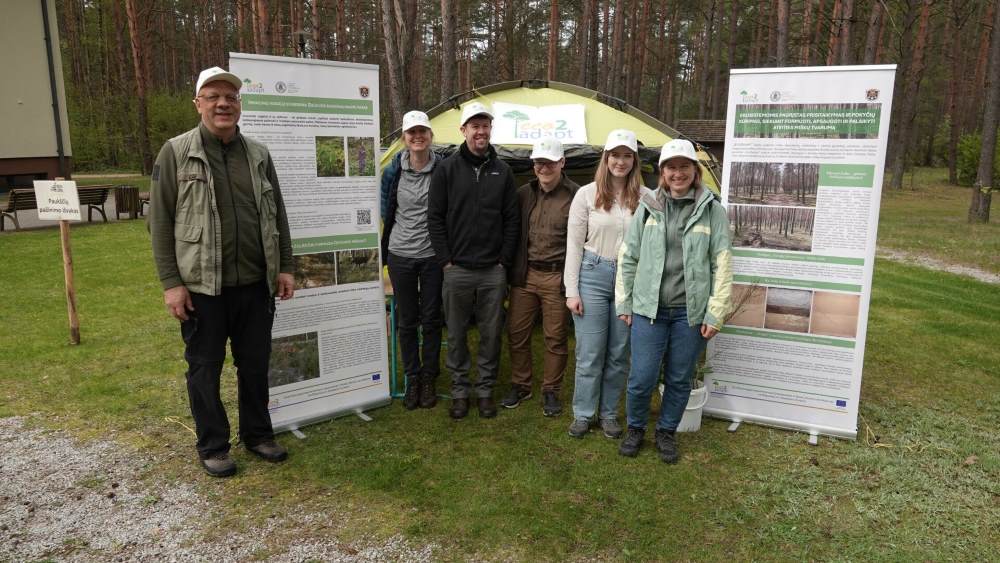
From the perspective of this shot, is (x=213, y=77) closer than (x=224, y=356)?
Yes

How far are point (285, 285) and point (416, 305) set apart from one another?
88cm

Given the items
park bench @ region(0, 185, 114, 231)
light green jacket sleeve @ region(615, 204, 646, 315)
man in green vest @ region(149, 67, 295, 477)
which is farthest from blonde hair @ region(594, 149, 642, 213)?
park bench @ region(0, 185, 114, 231)

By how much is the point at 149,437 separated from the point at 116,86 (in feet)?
94.4

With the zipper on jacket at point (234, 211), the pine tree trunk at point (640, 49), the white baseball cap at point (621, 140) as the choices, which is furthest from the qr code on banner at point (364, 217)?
the pine tree trunk at point (640, 49)

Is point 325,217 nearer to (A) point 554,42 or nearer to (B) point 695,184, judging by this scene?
(B) point 695,184

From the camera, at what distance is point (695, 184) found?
3.19 metres

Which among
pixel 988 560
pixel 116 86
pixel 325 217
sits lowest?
pixel 988 560

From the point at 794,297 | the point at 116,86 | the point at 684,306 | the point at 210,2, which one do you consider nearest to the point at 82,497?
the point at 684,306

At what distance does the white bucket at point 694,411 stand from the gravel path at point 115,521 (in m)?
1.77

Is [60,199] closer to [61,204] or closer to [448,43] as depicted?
[61,204]

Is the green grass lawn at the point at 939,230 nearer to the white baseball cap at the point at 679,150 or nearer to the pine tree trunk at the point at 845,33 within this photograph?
the pine tree trunk at the point at 845,33

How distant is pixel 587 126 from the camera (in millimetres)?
5406

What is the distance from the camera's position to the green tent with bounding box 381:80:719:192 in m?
5.16

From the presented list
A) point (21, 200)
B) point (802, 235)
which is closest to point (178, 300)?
point (802, 235)
